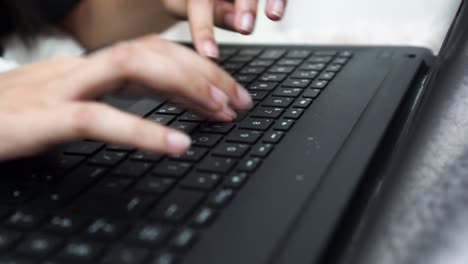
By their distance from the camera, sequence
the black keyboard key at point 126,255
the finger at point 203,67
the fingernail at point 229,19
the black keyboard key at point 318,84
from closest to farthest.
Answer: the black keyboard key at point 126,255 < the finger at point 203,67 < the black keyboard key at point 318,84 < the fingernail at point 229,19

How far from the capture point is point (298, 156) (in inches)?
12.5

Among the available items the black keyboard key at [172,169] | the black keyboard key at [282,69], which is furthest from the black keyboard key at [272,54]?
the black keyboard key at [172,169]

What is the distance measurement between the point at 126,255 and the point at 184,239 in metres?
0.03

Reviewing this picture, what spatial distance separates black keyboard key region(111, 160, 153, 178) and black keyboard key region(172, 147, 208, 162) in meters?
0.02

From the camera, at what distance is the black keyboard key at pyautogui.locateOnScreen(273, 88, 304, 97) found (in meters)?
0.43

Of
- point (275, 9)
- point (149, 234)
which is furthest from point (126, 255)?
point (275, 9)

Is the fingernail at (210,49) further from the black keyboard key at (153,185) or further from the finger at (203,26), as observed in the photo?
the black keyboard key at (153,185)

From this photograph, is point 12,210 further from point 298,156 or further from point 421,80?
point 421,80

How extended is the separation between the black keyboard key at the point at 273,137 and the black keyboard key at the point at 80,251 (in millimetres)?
137

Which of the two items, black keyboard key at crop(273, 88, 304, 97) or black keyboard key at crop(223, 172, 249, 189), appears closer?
black keyboard key at crop(223, 172, 249, 189)

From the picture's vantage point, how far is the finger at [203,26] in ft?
1.48

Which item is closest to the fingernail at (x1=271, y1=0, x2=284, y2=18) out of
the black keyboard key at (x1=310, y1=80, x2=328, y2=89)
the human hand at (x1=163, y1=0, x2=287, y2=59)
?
the human hand at (x1=163, y1=0, x2=287, y2=59)

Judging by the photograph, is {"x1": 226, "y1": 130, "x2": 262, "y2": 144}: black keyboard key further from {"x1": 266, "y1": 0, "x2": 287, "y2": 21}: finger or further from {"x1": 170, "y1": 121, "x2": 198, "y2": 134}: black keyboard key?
{"x1": 266, "y1": 0, "x2": 287, "y2": 21}: finger

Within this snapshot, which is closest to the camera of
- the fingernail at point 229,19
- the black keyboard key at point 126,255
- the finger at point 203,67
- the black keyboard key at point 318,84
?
the black keyboard key at point 126,255
